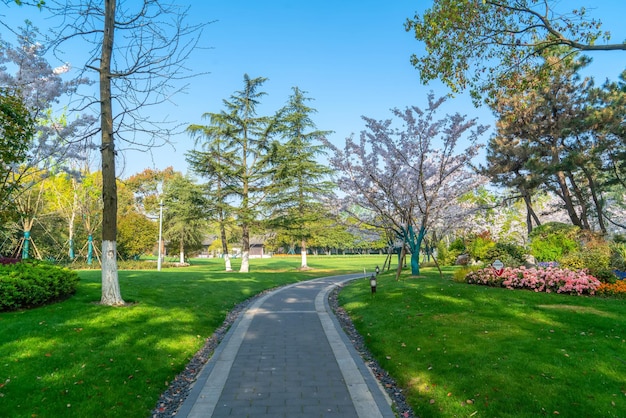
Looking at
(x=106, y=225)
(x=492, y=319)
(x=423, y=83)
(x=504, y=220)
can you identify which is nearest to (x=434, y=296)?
(x=492, y=319)

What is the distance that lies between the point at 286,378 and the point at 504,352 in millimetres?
3646

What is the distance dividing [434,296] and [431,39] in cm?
713

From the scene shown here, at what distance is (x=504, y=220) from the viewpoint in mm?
39594

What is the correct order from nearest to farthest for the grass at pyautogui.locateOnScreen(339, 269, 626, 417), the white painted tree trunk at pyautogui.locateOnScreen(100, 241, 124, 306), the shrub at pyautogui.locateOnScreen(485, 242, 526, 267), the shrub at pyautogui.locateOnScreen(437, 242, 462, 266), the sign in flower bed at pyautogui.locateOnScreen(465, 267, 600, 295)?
the grass at pyautogui.locateOnScreen(339, 269, 626, 417) → the white painted tree trunk at pyautogui.locateOnScreen(100, 241, 124, 306) → the sign in flower bed at pyautogui.locateOnScreen(465, 267, 600, 295) → the shrub at pyautogui.locateOnScreen(485, 242, 526, 267) → the shrub at pyautogui.locateOnScreen(437, 242, 462, 266)

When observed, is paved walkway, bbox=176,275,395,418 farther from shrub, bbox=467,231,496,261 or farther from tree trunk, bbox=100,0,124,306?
shrub, bbox=467,231,496,261

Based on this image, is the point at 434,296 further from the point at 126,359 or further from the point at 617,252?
the point at 617,252

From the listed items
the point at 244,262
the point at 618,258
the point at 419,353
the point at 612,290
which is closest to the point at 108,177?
the point at 419,353

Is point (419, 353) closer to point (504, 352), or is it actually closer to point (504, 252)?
point (504, 352)

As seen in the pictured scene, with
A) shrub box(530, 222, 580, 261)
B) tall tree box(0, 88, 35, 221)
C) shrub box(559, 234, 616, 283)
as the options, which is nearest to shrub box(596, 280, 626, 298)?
shrub box(559, 234, 616, 283)

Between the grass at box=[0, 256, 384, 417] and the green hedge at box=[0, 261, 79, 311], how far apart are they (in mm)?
365

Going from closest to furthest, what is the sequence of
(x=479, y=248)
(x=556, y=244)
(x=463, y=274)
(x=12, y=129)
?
(x=12, y=129) → (x=463, y=274) → (x=556, y=244) → (x=479, y=248)

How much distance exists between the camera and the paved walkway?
15.9 feet

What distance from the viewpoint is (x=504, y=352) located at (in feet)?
20.6

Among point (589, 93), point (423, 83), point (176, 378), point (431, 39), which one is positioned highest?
point (589, 93)
